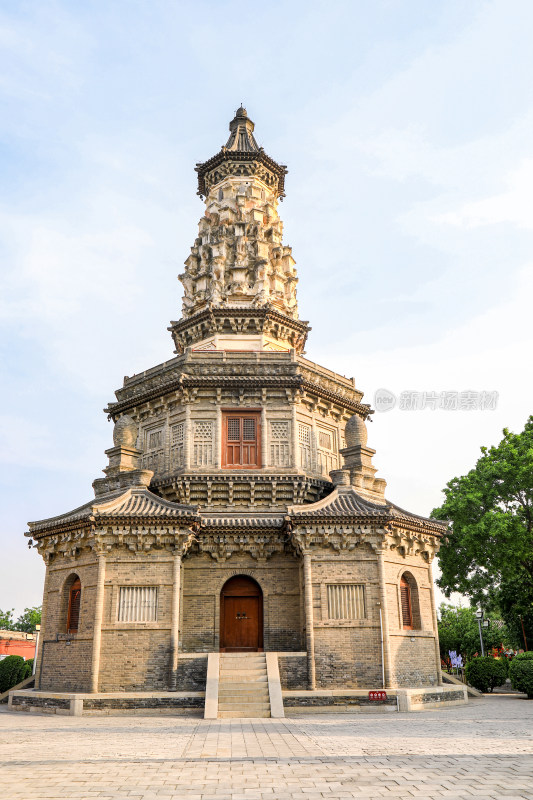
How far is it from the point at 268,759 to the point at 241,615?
1307 centimetres

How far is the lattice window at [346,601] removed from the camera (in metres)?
21.4

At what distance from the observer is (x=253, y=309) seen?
30547 mm

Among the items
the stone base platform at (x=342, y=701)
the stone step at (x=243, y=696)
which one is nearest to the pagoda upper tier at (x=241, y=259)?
the stone base platform at (x=342, y=701)

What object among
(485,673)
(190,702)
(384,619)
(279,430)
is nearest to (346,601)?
(384,619)

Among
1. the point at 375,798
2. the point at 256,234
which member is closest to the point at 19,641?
the point at 256,234

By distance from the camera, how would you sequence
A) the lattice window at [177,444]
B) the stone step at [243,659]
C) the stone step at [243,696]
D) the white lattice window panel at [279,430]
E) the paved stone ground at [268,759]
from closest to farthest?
the paved stone ground at [268,759] → the stone step at [243,696] → the stone step at [243,659] → the lattice window at [177,444] → the white lattice window panel at [279,430]

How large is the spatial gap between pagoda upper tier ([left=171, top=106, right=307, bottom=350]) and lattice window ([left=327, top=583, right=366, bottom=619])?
12.7 metres

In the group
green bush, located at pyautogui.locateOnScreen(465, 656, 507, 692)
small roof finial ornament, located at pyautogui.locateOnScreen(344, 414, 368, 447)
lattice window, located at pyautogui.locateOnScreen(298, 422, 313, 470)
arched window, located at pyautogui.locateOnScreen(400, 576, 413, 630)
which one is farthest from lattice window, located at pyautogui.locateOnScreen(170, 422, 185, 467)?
green bush, located at pyautogui.locateOnScreen(465, 656, 507, 692)

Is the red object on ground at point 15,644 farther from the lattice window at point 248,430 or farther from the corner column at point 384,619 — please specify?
the corner column at point 384,619

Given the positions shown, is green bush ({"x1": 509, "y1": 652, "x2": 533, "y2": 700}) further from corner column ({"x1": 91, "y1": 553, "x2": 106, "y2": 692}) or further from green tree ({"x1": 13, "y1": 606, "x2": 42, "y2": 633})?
green tree ({"x1": 13, "y1": 606, "x2": 42, "y2": 633})

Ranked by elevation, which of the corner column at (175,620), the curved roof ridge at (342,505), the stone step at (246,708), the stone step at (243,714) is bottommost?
the stone step at (243,714)

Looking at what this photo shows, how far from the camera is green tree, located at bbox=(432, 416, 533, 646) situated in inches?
1137

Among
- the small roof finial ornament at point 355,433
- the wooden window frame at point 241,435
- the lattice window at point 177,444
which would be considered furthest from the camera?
the small roof finial ornament at point 355,433

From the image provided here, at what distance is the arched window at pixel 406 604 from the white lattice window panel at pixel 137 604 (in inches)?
350
